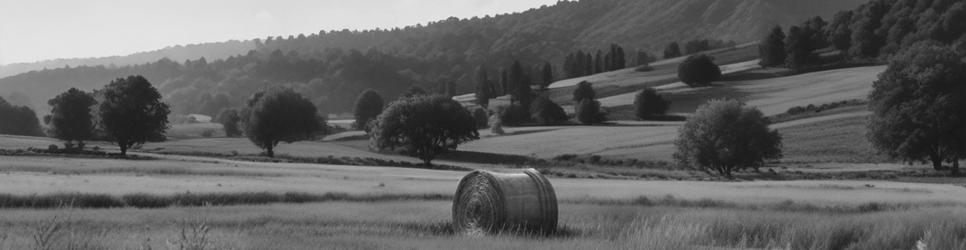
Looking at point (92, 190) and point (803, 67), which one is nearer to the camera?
point (92, 190)

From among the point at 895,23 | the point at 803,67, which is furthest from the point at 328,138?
the point at 895,23

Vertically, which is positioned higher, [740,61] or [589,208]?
[740,61]

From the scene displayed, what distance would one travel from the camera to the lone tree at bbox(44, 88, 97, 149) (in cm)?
8169

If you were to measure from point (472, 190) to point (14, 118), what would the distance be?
13026 cm

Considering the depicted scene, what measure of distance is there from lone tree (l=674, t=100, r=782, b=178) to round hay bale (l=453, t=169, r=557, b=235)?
48.0 m

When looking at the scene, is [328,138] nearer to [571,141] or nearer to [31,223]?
[571,141]

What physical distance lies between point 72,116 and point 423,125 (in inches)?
1433

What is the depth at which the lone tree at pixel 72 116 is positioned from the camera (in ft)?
268

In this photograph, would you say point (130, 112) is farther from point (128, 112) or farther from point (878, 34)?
point (878, 34)

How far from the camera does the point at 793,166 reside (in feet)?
221

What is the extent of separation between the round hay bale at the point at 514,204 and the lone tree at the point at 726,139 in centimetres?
4805

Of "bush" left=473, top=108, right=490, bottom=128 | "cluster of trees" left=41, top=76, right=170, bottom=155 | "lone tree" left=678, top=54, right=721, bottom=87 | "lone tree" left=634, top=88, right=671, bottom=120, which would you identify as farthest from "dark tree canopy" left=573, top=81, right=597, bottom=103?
"cluster of trees" left=41, top=76, right=170, bottom=155

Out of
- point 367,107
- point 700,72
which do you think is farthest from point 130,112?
point 700,72

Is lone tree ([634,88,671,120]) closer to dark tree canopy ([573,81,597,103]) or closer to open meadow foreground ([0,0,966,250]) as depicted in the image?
open meadow foreground ([0,0,966,250])
